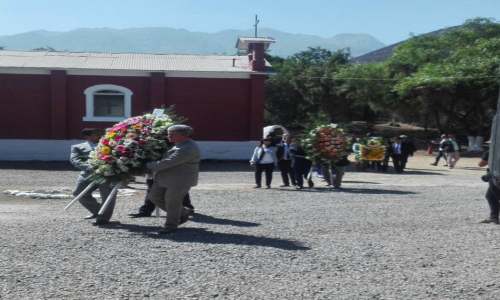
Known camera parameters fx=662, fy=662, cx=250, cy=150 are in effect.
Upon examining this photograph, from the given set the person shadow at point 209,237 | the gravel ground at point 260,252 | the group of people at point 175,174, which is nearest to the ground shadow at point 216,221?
the gravel ground at point 260,252

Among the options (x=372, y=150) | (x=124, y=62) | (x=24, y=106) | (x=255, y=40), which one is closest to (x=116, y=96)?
(x=124, y=62)

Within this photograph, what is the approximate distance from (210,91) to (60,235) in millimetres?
17435

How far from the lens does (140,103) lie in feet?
85.5

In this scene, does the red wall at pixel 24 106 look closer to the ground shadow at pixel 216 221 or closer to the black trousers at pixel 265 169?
the black trousers at pixel 265 169

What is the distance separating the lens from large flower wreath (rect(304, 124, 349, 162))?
16.8m

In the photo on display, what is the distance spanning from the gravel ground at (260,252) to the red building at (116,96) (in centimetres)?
1209

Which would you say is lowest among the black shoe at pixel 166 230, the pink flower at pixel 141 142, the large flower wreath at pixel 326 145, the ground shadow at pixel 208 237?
the ground shadow at pixel 208 237

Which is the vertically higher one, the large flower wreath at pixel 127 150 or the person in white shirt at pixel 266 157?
the large flower wreath at pixel 127 150

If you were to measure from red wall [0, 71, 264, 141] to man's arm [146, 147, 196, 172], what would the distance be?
55.8 feet

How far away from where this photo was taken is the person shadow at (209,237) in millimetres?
8828

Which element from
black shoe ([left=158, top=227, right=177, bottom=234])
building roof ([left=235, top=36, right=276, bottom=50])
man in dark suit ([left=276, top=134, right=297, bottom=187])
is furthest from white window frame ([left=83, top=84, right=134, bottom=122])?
black shoe ([left=158, top=227, right=177, bottom=234])

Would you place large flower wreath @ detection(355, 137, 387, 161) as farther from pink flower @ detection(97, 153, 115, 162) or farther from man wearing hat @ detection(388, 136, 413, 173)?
pink flower @ detection(97, 153, 115, 162)

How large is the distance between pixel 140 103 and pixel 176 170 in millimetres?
17229

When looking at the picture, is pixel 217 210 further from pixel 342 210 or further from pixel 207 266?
pixel 207 266
